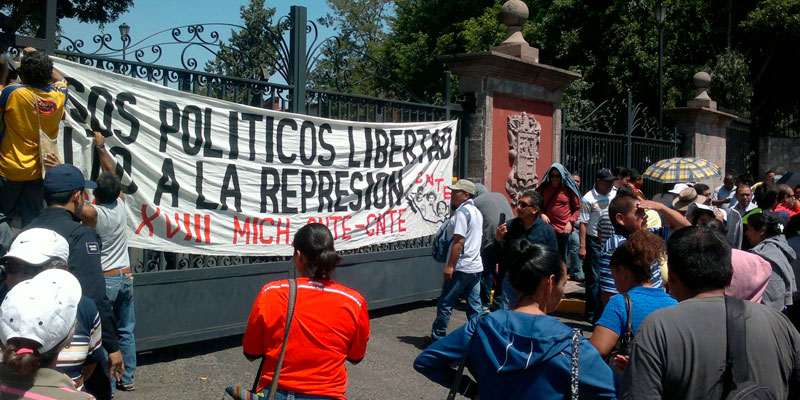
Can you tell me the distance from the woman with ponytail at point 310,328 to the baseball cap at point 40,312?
2.85ft

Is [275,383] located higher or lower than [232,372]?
higher

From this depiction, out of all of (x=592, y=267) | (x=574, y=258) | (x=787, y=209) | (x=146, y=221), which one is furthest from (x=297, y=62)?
(x=787, y=209)

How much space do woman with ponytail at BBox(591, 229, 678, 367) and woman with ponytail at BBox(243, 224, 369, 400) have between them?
1094mm

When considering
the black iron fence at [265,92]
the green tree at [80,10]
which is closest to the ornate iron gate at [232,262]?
the black iron fence at [265,92]

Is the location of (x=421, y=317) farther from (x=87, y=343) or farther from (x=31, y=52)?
(x=87, y=343)

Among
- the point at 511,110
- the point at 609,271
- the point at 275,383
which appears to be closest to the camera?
the point at 275,383

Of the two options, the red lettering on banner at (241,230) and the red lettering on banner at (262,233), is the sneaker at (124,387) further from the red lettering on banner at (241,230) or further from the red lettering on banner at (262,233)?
the red lettering on banner at (262,233)

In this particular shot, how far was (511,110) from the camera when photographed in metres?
10.0

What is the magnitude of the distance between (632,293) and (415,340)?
438 cm

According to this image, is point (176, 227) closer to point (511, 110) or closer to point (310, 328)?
point (310, 328)

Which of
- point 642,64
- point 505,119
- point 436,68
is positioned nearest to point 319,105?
point 505,119

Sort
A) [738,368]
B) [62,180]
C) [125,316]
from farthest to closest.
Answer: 1. [125,316]
2. [62,180]
3. [738,368]

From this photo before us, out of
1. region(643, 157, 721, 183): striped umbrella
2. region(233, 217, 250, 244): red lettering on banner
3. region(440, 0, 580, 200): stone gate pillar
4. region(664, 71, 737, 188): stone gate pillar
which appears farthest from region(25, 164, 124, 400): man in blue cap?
region(664, 71, 737, 188): stone gate pillar

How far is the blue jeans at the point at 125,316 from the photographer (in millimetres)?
5227
